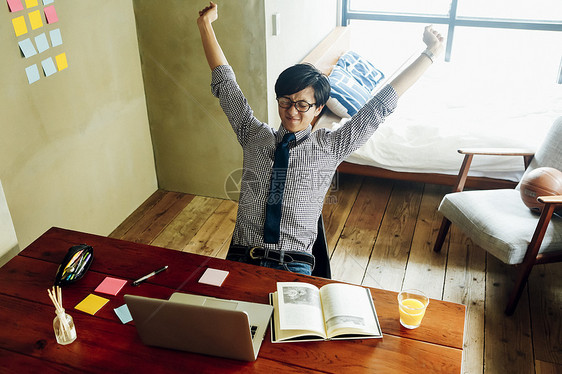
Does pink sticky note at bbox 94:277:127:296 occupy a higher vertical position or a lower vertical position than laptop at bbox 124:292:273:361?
lower

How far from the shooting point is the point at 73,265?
145 cm

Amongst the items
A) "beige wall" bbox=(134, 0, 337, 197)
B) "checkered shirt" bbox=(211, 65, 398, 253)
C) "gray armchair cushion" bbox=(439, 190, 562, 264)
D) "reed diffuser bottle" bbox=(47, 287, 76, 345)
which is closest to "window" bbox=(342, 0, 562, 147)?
"gray armchair cushion" bbox=(439, 190, 562, 264)

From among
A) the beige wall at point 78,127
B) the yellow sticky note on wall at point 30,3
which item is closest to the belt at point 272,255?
the beige wall at point 78,127

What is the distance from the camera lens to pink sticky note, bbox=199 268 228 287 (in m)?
1.45

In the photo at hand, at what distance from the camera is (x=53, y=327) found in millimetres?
1275

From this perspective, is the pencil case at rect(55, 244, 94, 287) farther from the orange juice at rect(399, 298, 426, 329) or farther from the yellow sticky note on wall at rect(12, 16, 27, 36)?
the yellow sticky note on wall at rect(12, 16, 27, 36)

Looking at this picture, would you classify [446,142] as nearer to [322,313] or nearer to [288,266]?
[288,266]

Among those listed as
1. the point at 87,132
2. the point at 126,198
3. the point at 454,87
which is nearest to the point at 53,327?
the point at 87,132

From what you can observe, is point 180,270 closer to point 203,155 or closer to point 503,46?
point 203,155

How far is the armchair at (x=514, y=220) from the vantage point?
6.94 ft

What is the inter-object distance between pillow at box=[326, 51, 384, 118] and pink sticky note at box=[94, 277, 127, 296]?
6.58ft

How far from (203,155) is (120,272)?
5.30 ft

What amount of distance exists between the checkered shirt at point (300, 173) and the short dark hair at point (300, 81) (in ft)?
0.43

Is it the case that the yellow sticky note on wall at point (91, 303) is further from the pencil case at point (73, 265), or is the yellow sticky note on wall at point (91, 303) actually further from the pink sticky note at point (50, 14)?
the pink sticky note at point (50, 14)
